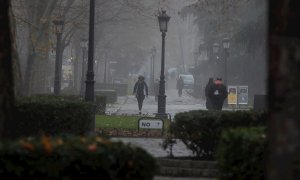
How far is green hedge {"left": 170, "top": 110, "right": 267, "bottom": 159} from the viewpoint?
11.6 m

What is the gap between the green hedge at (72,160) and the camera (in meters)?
6.30

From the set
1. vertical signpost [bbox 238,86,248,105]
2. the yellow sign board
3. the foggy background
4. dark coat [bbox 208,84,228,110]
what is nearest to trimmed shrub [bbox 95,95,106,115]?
the foggy background

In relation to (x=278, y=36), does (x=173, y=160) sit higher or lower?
lower

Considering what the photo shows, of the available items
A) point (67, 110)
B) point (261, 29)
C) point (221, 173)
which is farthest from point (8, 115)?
point (261, 29)

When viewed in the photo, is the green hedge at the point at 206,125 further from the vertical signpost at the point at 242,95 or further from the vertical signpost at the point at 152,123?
the vertical signpost at the point at 242,95

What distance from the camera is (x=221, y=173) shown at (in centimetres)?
815

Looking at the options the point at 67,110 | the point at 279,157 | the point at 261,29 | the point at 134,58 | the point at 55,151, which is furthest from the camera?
the point at 134,58

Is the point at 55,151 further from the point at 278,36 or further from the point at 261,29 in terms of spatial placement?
the point at 261,29

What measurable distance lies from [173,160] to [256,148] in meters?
4.26

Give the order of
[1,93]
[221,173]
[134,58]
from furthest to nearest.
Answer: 1. [134,58]
2. [221,173]
3. [1,93]

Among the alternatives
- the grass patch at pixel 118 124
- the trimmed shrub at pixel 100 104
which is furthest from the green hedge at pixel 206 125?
the trimmed shrub at pixel 100 104

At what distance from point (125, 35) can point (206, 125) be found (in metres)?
61.3

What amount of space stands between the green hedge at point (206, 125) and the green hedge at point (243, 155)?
3.61 m

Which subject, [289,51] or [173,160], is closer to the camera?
[289,51]
